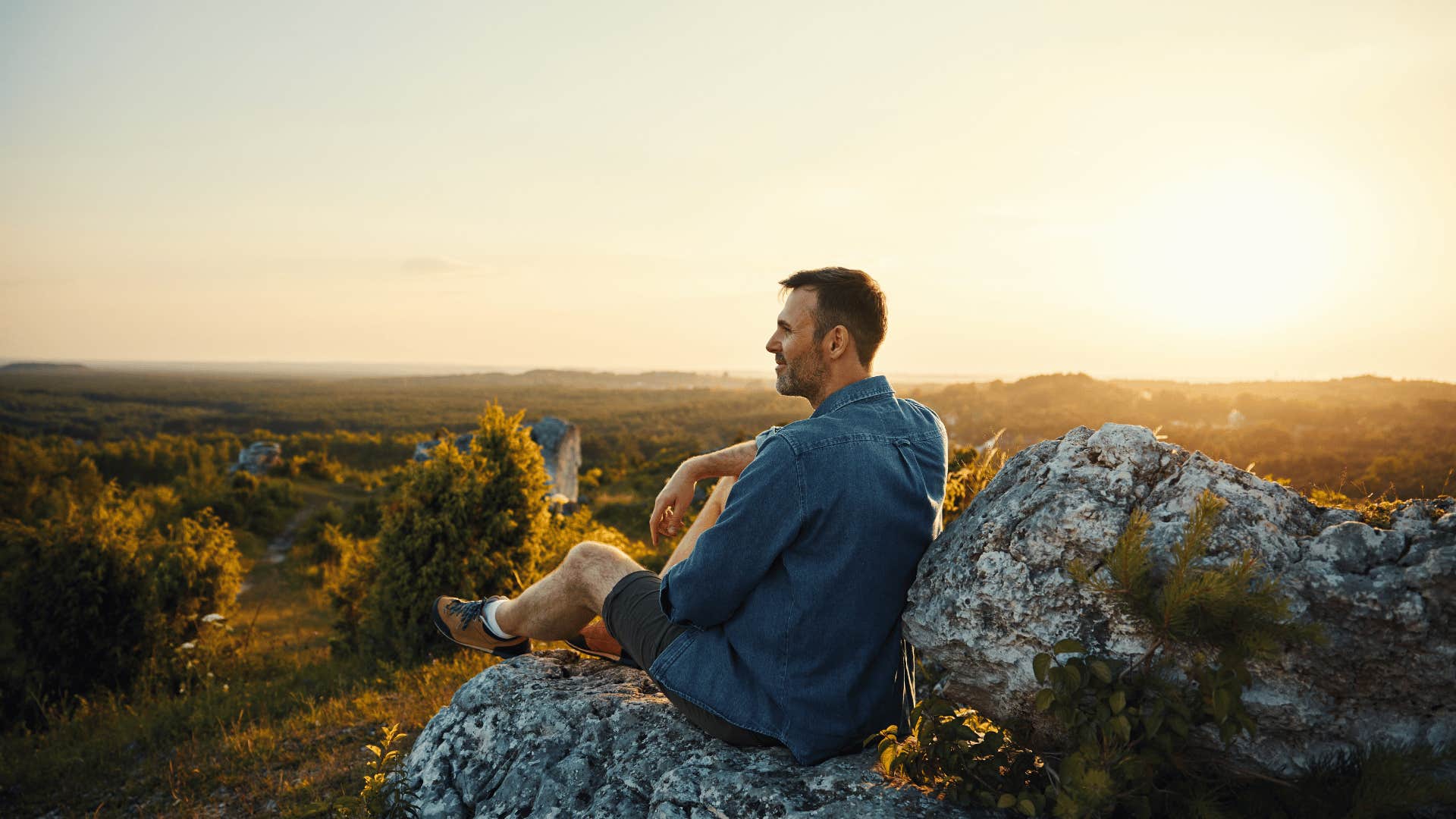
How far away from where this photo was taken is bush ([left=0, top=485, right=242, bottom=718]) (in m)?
8.72

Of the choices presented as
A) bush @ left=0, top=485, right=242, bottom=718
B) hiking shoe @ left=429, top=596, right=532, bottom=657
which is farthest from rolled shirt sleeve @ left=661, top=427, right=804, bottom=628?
bush @ left=0, top=485, right=242, bottom=718

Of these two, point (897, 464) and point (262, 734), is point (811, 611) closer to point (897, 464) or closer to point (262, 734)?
point (897, 464)

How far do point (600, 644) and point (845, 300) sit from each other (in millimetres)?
2604

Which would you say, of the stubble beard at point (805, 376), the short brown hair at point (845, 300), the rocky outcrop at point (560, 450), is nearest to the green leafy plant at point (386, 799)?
the stubble beard at point (805, 376)

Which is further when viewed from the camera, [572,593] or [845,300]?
[572,593]

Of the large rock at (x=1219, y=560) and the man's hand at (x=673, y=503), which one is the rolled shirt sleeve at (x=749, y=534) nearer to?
the large rock at (x=1219, y=560)

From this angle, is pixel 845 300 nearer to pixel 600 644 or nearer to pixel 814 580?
pixel 814 580

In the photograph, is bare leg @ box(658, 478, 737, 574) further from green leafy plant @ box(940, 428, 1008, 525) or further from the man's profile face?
green leafy plant @ box(940, 428, 1008, 525)

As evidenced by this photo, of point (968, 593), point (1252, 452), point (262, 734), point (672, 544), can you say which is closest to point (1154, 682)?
point (968, 593)

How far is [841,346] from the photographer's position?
11.1 ft

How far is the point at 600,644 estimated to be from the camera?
14.4 ft

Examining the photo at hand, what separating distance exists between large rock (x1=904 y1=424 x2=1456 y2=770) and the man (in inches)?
9.3

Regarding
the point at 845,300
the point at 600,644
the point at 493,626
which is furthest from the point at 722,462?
the point at 493,626

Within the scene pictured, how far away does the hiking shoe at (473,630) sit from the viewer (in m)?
4.50
